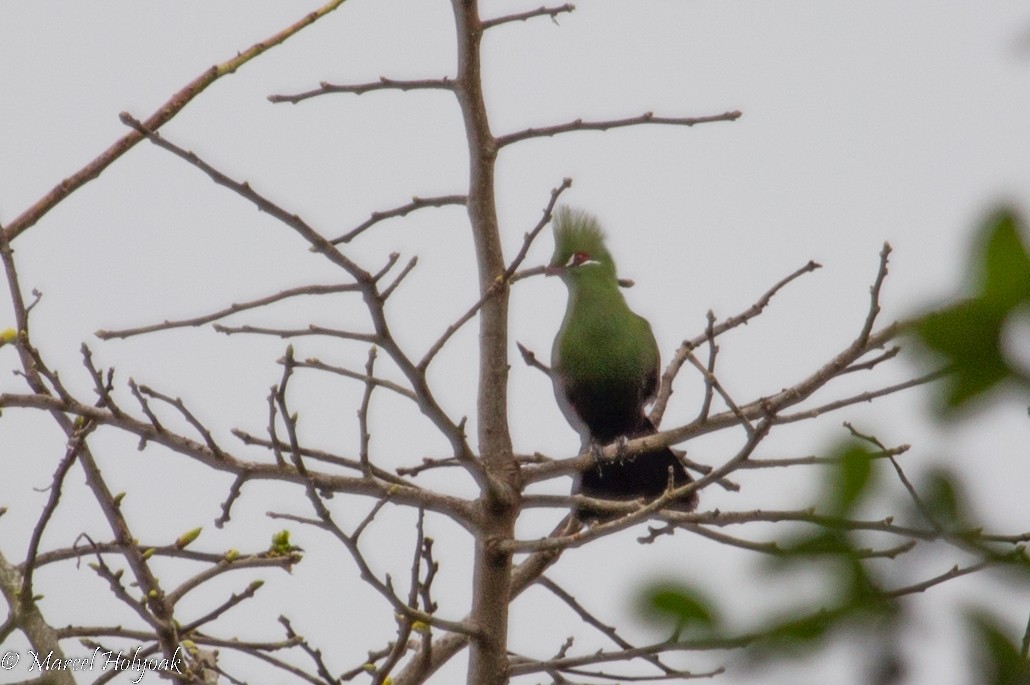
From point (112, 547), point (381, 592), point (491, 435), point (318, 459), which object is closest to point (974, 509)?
point (381, 592)

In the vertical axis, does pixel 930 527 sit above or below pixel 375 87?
below

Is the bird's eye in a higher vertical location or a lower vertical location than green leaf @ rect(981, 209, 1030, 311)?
higher

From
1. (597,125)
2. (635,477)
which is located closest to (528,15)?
(597,125)

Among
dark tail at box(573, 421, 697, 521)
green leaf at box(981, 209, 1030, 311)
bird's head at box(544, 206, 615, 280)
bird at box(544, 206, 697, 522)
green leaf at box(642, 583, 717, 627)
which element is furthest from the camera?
bird's head at box(544, 206, 615, 280)

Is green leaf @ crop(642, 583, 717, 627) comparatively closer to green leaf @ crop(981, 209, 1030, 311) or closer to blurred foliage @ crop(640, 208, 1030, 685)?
blurred foliage @ crop(640, 208, 1030, 685)

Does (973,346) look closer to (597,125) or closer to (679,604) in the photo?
(679,604)

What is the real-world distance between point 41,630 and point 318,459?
2.53 feet

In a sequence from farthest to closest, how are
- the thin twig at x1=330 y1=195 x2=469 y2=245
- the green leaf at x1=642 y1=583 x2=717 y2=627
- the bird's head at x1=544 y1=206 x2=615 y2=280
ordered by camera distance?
the bird's head at x1=544 y1=206 x2=615 y2=280
the thin twig at x1=330 y1=195 x2=469 y2=245
the green leaf at x1=642 y1=583 x2=717 y2=627

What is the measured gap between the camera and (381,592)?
2.57m

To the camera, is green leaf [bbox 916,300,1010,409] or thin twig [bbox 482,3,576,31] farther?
thin twig [bbox 482,3,576,31]

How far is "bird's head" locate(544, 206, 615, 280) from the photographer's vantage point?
5.43 metres

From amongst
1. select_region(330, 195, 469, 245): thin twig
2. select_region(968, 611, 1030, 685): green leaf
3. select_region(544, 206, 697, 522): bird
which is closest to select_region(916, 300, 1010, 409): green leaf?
select_region(968, 611, 1030, 685): green leaf

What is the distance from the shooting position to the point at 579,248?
5484 millimetres

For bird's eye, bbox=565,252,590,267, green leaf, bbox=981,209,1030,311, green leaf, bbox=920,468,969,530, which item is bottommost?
green leaf, bbox=920,468,969,530
